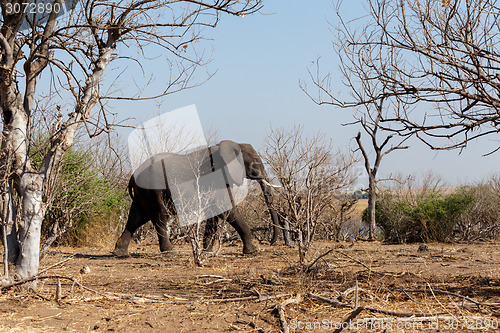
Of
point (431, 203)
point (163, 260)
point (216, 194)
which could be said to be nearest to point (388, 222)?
point (431, 203)

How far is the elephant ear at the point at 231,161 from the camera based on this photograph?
40.5ft

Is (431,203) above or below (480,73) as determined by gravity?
below

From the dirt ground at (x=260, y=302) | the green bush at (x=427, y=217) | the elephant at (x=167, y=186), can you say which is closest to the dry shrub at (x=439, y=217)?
the green bush at (x=427, y=217)

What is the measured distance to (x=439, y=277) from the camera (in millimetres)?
7445

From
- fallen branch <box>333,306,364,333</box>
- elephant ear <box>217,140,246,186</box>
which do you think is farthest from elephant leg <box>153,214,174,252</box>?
fallen branch <box>333,306,364,333</box>

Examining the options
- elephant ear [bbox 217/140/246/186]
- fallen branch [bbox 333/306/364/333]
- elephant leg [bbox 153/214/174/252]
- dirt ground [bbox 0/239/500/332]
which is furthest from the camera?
elephant ear [bbox 217/140/246/186]

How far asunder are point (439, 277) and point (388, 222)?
30.8ft

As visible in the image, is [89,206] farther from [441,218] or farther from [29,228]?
[441,218]

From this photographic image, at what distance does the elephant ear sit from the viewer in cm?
1234

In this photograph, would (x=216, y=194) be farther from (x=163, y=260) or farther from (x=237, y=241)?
(x=237, y=241)
